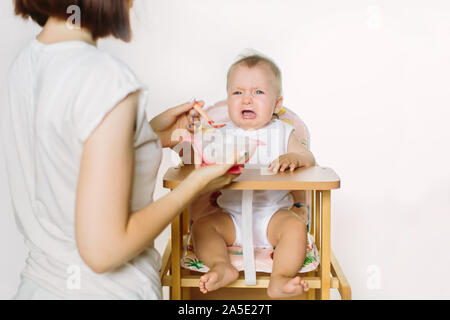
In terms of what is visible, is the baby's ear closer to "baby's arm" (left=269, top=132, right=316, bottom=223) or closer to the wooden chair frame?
"baby's arm" (left=269, top=132, right=316, bottom=223)

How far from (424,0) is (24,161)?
8.41 ft

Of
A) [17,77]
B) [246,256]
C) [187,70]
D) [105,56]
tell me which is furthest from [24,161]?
[187,70]

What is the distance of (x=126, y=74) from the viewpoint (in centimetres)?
94

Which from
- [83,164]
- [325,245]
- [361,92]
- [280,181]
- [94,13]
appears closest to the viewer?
[83,164]

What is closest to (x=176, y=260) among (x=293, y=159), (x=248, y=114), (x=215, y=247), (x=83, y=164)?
(x=215, y=247)

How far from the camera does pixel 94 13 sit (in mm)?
1006

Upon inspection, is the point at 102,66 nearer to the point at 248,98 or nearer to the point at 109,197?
the point at 109,197

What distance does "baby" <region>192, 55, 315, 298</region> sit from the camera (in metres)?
1.52

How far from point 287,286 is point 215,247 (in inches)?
10.4

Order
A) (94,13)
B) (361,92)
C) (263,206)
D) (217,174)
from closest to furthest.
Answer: (94,13)
(217,174)
(263,206)
(361,92)

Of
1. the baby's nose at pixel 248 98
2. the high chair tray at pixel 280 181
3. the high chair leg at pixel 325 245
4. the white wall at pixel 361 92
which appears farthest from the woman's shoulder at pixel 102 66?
the white wall at pixel 361 92

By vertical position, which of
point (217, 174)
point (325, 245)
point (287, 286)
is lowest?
point (287, 286)

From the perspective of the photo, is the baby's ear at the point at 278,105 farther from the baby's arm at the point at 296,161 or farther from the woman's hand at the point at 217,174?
the woman's hand at the point at 217,174

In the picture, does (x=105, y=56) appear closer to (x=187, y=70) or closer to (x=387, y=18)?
(x=187, y=70)
